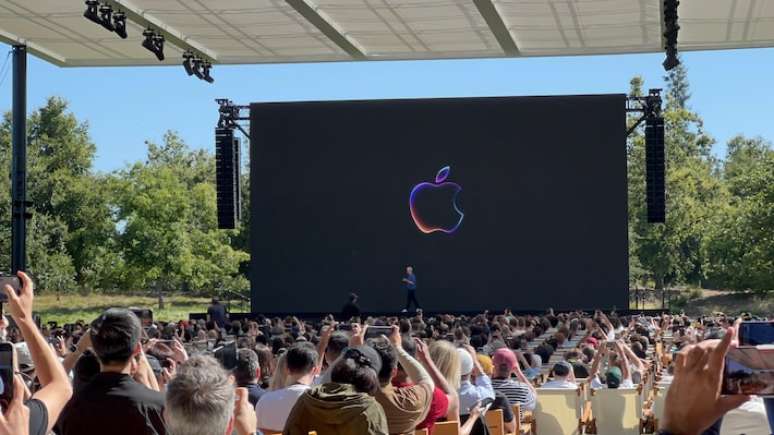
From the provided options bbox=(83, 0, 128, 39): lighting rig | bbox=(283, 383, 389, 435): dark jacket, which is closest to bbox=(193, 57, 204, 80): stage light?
bbox=(83, 0, 128, 39): lighting rig

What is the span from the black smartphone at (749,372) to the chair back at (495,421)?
172 inches

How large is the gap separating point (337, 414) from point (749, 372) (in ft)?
6.65

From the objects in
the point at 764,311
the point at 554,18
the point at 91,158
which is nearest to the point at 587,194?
the point at 554,18

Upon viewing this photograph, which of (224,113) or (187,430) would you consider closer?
(187,430)

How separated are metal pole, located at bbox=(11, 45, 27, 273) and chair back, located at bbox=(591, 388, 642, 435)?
14166 mm

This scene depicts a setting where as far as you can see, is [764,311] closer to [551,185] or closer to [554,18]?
[551,185]

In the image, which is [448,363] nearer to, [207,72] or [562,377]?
[562,377]

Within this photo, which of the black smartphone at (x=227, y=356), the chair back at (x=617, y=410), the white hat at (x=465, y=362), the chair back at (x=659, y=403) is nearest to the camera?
the black smartphone at (x=227, y=356)

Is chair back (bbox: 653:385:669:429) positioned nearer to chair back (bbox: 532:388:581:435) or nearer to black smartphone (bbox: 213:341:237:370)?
chair back (bbox: 532:388:581:435)

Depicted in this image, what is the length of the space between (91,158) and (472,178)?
33159 mm

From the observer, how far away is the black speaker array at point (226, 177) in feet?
79.0

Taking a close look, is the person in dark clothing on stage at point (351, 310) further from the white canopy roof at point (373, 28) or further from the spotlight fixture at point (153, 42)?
the spotlight fixture at point (153, 42)

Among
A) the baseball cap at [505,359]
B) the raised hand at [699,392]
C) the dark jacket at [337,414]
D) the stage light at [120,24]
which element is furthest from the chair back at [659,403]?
the stage light at [120,24]

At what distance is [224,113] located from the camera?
81.5ft
